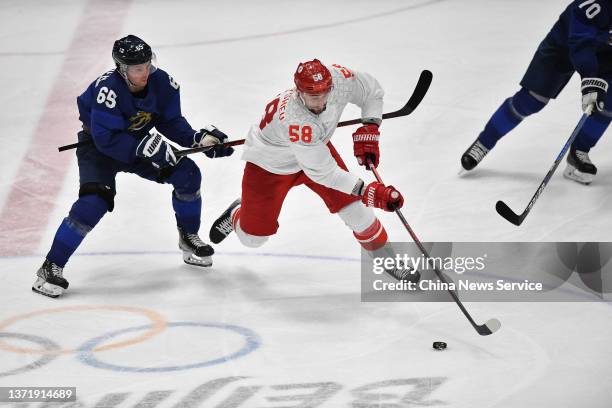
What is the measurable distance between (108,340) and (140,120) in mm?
944

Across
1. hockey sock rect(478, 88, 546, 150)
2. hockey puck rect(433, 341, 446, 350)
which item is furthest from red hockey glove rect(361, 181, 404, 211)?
hockey sock rect(478, 88, 546, 150)

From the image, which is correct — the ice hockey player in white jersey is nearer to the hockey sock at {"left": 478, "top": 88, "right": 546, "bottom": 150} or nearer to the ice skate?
the ice skate

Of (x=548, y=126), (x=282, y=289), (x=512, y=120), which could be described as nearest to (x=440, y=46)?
(x=548, y=126)

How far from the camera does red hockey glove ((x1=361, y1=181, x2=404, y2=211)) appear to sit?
3.82 metres

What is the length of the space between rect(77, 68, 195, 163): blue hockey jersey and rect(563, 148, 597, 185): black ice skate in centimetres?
196

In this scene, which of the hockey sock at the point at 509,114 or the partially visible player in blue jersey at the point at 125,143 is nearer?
the partially visible player in blue jersey at the point at 125,143

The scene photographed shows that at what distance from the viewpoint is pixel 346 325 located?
12.9 feet

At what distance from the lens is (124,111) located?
421 centimetres

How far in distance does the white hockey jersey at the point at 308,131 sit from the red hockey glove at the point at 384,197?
0.30ft

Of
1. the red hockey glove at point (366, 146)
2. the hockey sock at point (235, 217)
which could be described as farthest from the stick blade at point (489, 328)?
the hockey sock at point (235, 217)

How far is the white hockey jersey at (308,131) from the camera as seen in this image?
3.86 metres

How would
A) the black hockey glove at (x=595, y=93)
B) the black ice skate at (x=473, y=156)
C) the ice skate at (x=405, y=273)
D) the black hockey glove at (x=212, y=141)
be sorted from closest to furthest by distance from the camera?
the ice skate at (x=405, y=273) → the black hockey glove at (x=212, y=141) → the black hockey glove at (x=595, y=93) → the black ice skate at (x=473, y=156)

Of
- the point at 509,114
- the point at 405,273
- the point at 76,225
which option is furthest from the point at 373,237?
the point at 509,114

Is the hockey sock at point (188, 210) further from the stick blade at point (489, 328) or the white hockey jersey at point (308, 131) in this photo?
the stick blade at point (489, 328)
